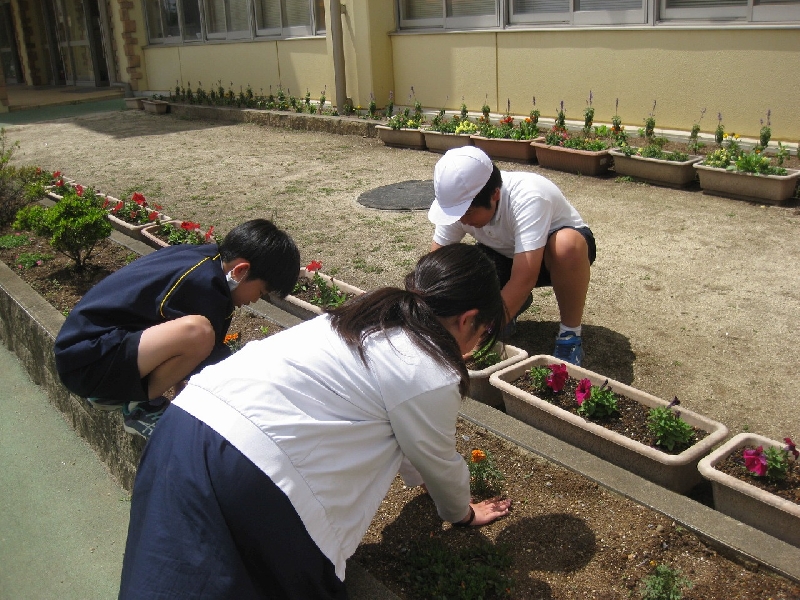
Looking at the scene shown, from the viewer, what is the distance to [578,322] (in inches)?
140

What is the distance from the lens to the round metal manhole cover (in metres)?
6.50

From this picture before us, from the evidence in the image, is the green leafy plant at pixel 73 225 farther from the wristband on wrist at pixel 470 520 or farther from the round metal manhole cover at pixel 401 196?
the wristband on wrist at pixel 470 520

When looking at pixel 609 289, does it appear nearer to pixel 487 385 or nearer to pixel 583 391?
pixel 487 385

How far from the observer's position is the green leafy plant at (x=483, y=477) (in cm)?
269

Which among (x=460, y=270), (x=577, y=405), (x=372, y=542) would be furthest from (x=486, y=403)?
(x=460, y=270)

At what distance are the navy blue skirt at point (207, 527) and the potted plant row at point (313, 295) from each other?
2.33m

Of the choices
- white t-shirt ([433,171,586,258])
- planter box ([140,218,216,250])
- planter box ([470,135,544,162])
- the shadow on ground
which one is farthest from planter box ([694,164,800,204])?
planter box ([140,218,216,250])

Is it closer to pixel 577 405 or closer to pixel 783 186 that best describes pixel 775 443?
pixel 577 405

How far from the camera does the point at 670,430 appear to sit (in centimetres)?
266

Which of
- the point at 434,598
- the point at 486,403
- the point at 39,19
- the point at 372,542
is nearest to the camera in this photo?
the point at 434,598

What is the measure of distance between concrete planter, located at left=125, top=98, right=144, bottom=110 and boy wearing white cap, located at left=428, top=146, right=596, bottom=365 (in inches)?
507

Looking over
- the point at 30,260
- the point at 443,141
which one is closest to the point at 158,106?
the point at 443,141

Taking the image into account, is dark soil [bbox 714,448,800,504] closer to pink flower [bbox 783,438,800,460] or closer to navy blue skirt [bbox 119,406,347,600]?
pink flower [bbox 783,438,800,460]

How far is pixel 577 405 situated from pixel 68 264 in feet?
12.8
